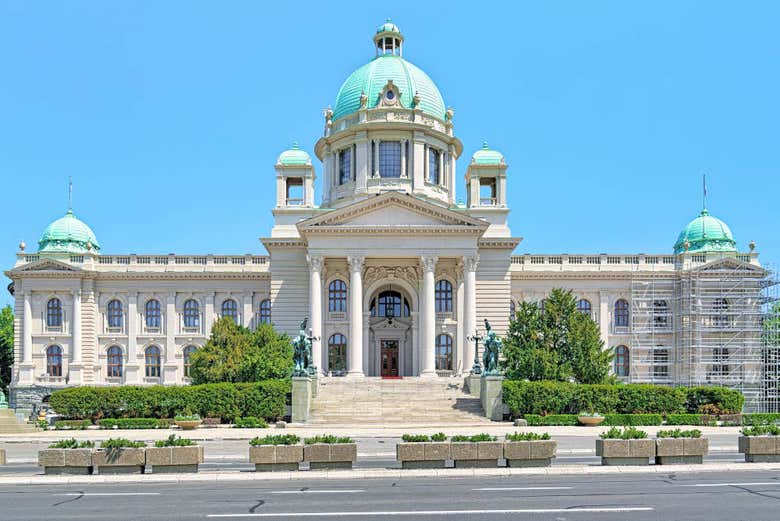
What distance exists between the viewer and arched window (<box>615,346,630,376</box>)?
71.1 meters

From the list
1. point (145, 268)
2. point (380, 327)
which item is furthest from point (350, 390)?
point (145, 268)

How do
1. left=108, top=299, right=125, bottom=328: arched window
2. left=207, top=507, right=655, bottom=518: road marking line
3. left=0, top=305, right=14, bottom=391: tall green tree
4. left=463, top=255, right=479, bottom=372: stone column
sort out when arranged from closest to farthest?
left=207, top=507, right=655, bottom=518: road marking line, left=463, top=255, right=479, bottom=372: stone column, left=108, top=299, right=125, bottom=328: arched window, left=0, top=305, right=14, bottom=391: tall green tree

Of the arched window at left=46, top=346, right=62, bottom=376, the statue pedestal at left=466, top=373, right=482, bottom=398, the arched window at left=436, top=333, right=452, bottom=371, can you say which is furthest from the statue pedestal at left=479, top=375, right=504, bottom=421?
the arched window at left=46, top=346, right=62, bottom=376

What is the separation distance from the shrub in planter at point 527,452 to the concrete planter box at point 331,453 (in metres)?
4.43

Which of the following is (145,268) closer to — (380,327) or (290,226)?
(290,226)

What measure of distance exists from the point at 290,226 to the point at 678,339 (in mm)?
34058

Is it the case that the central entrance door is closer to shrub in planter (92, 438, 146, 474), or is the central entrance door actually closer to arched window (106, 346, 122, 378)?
arched window (106, 346, 122, 378)

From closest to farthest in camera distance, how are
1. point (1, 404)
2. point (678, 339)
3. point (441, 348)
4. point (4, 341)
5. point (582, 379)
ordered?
point (1, 404) → point (582, 379) → point (441, 348) → point (678, 339) → point (4, 341)

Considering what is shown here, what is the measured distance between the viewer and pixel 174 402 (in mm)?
48375

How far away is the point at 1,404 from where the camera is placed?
45.4 m

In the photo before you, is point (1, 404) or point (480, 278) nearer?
point (1, 404)

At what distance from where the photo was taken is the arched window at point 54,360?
2788 inches

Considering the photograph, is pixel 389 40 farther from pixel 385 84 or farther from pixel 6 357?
pixel 6 357

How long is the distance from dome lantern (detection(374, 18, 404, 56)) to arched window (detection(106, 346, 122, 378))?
36.0m
